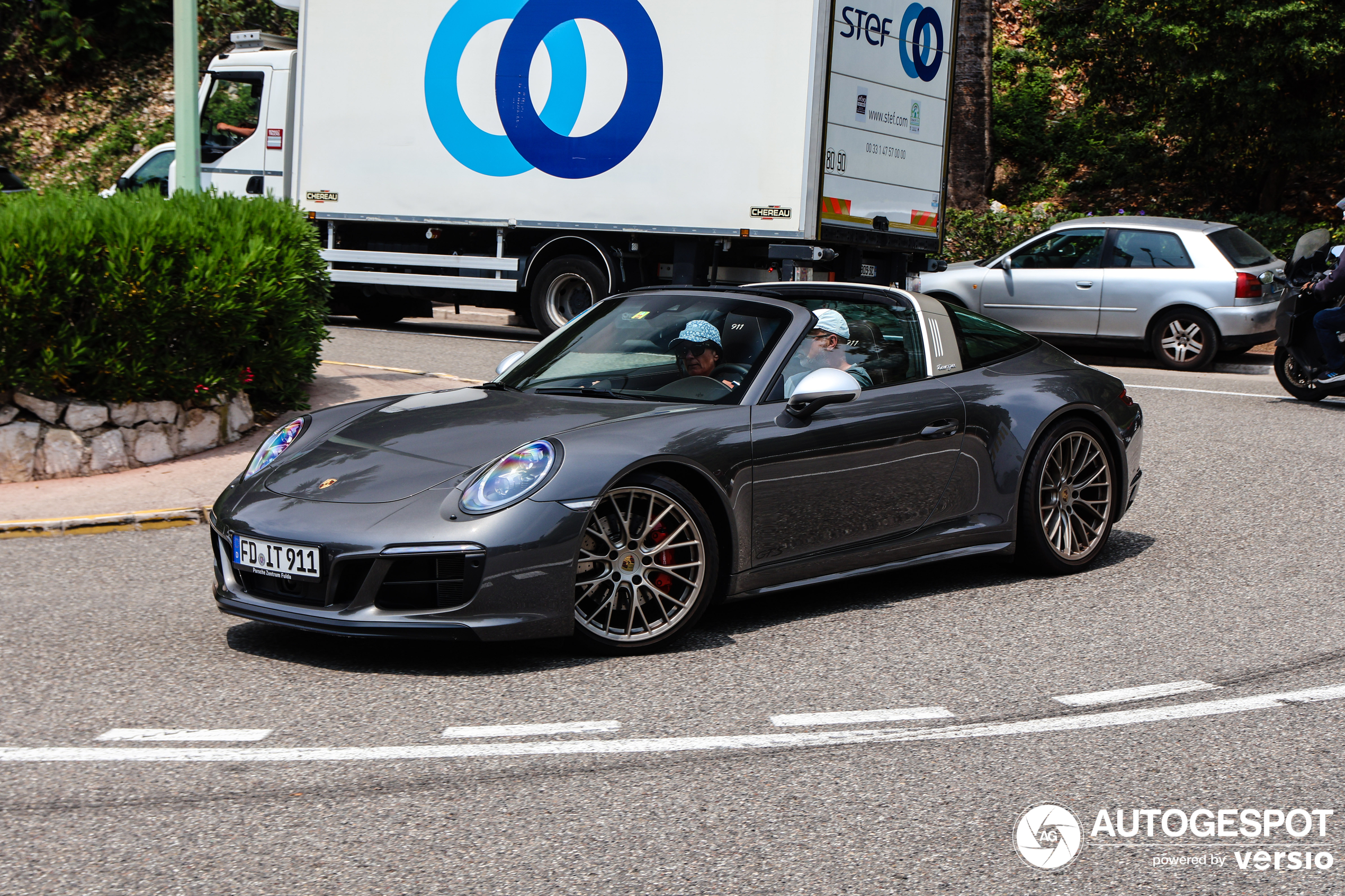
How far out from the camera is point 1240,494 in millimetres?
8180

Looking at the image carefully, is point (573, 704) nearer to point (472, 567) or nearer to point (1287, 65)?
point (472, 567)

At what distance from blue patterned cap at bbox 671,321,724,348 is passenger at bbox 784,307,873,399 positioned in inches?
13.6

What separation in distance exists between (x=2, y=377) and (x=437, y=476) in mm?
4579

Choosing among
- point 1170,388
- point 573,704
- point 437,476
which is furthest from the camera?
point 1170,388

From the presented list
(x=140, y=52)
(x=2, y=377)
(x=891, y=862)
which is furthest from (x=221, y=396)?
(x=140, y=52)

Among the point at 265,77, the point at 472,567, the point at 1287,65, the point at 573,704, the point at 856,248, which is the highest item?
the point at 1287,65

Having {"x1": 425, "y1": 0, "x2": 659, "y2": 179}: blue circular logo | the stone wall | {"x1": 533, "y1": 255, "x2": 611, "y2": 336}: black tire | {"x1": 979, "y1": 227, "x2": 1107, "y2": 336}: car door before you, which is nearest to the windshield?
the stone wall

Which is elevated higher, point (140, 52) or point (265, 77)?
point (140, 52)

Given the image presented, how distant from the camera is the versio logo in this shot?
333cm

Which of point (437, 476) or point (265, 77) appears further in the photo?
point (265, 77)

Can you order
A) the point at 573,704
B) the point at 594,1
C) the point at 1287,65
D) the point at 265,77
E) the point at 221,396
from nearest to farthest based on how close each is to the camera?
1. the point at 573,704
2. the point at 221,396
3. the point at 594,1
4. the point at 265,77
5. the point at 1287,65

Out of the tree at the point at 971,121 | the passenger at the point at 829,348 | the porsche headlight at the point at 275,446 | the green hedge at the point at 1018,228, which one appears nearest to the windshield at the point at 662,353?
the passenger at the point at 829,348

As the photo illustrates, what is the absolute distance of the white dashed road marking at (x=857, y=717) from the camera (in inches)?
169

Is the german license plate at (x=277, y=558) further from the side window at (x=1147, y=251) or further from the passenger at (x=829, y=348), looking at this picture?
the side window at (x=1147, y=251)
